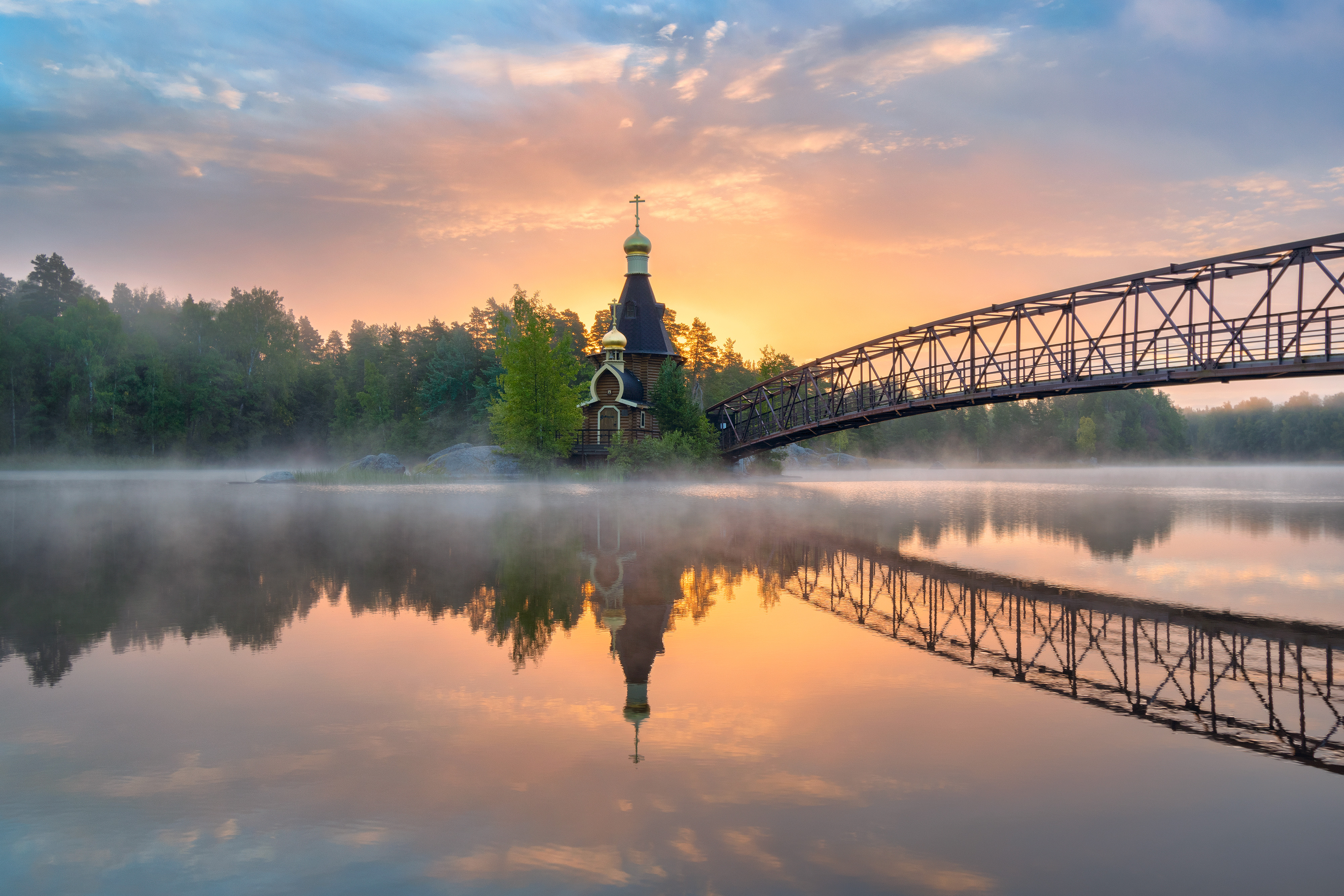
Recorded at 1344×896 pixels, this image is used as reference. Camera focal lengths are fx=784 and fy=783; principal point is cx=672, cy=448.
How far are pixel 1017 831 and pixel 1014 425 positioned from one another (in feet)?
501

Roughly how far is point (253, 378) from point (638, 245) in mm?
58838

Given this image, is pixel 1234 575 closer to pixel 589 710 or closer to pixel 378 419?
pixel 589 710

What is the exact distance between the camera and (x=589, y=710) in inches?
333

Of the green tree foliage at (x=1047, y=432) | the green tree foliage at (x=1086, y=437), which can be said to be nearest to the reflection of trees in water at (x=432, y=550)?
the green tree foliage at (x=1047, y=432)

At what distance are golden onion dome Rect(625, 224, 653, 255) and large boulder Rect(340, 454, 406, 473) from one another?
Result: 931 inches

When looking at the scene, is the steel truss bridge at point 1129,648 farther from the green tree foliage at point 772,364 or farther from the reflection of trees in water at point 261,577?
the green tree foliage at point 772,364

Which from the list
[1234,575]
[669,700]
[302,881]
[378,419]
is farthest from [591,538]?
[378,419]

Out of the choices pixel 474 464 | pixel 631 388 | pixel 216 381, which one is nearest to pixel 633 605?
pixel 631 388

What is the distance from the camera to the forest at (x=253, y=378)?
81062mm

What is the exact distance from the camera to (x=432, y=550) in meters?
20.5

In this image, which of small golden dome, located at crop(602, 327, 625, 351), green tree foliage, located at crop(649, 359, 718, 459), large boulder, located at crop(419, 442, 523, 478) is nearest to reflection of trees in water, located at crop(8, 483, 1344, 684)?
large boulder, located at crop(419, 442, 523, 478)

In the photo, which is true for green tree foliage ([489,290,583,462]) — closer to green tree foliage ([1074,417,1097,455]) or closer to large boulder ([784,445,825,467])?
large boulder ([784,445,825,467])

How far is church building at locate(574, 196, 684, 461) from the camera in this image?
55969 mm

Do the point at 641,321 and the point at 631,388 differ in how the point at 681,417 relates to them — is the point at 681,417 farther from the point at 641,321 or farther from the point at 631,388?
the point at 641,321
